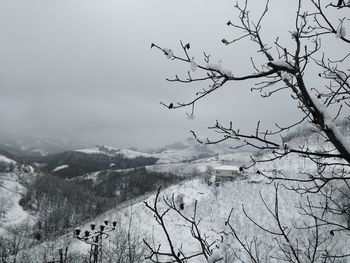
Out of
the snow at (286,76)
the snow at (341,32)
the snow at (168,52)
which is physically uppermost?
the snow at (341,32)

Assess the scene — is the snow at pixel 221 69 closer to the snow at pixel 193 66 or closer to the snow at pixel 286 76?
the snow at pixel 193 66

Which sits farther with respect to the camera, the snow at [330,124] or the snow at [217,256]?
the snow at [330,124]

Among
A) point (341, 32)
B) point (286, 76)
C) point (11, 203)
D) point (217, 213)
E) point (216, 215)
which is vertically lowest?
point (216, 215)

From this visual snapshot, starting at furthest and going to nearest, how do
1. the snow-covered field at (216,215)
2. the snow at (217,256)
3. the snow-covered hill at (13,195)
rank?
the snow-covered hill at (13,195) → the snow-covered field at (216,215) → the snow at (217,256)

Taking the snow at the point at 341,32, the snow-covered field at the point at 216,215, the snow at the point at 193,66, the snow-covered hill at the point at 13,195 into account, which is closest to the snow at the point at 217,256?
the snow at the point at 193,66

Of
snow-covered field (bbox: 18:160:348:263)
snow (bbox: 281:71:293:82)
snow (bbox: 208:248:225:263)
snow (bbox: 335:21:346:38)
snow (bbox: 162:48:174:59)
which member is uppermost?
snow (bbox: 335:21:346:38)

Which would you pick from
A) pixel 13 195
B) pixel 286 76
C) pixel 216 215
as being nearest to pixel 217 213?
pixel 216 215

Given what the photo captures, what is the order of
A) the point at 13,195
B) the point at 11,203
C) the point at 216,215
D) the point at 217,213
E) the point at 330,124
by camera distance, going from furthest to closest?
the point at 13,195, the point at 11,203, the point at 217,213, the point at 216,215, the point at 330,124

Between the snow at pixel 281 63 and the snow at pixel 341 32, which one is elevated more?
the snow at pixel 341 32

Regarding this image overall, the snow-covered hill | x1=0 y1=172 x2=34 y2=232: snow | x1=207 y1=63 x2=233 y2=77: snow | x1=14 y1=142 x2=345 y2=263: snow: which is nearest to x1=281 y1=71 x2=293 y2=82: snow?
x1=207 y1=63 x2=233 y2=77: snow

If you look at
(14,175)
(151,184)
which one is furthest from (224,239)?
(14,175)

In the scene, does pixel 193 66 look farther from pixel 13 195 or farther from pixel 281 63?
pixel 13 195

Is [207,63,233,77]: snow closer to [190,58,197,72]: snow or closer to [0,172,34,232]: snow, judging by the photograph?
[190,58,197,72]: snow

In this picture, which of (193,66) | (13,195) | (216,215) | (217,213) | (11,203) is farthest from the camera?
(13,195)
